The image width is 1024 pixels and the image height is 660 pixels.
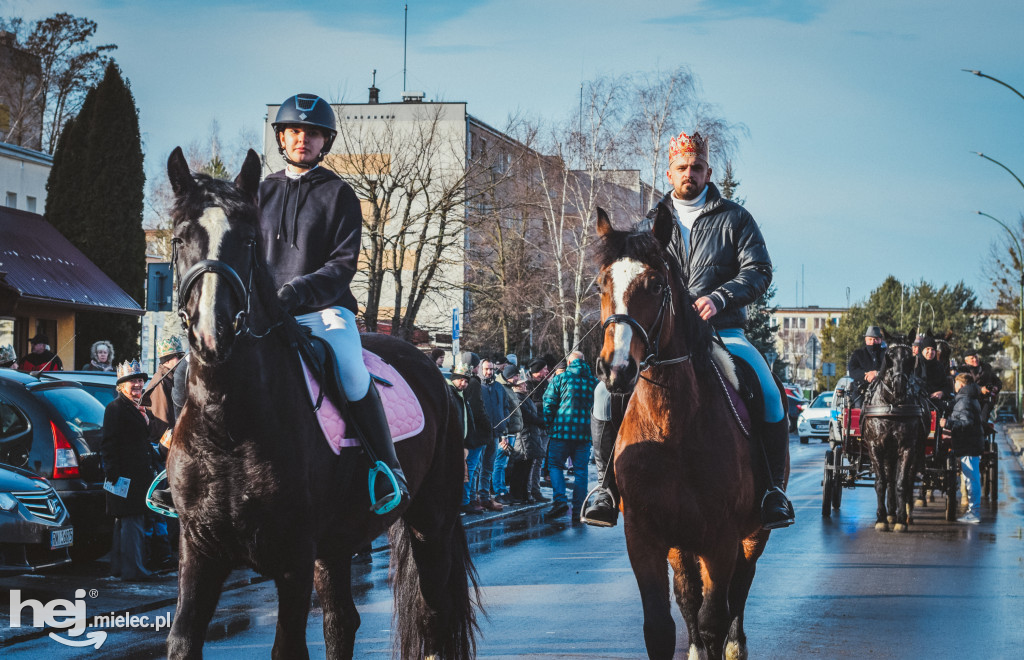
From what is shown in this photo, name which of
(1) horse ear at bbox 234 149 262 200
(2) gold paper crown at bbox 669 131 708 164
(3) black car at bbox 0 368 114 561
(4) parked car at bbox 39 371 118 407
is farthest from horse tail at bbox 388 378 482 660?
(4) parked car at bbox 39 371 118 407

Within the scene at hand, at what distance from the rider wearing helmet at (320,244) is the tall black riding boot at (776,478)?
2.05m

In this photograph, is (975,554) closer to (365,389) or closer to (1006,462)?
(365,389)

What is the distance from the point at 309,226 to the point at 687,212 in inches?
90.9

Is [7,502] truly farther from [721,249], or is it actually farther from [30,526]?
[721,249]

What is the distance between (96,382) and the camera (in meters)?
13.0

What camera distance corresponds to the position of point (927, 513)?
17.8 meters

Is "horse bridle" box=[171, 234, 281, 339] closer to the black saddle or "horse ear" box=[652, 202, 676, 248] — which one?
the black saddle

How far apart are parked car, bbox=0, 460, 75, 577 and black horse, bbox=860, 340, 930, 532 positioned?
9.99 metres

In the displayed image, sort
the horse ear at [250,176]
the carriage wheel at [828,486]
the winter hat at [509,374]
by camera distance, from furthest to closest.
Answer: the winter hat at [509,374], the carriage wheel at [828,486], the horse ear at [250,176]

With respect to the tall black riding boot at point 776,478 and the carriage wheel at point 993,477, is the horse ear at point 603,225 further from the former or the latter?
the carriage wheel at point 993,477

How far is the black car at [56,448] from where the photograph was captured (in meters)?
10.8

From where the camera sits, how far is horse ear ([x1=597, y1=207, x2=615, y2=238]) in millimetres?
5930

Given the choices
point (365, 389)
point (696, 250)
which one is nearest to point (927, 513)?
point (696, 250)

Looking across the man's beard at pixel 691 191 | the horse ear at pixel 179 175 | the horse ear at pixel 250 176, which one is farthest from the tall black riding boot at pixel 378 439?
the man's beard at pixel 691 191
